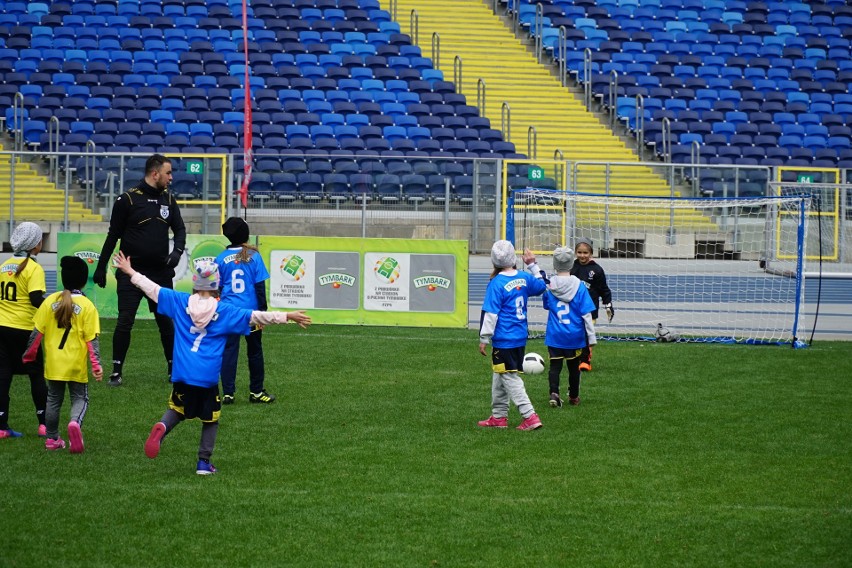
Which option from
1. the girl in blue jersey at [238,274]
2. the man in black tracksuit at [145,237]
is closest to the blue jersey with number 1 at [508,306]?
the girl in blue jersey at [238,274]

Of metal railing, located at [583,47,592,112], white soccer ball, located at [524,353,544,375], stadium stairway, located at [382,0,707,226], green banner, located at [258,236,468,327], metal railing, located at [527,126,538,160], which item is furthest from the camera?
metal railing, located at [583,47,592,112]

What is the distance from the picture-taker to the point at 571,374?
1030cm

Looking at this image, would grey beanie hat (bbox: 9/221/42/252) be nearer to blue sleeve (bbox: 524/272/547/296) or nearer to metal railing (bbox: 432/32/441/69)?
blue sleeve (bbox: 524/272/547/296)

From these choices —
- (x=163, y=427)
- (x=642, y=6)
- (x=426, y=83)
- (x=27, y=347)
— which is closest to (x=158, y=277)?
(x=27, y=347)

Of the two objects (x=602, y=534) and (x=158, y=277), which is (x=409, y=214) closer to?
(x=158, y=277)

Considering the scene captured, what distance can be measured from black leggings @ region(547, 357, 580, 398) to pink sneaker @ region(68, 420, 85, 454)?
4.37 metres

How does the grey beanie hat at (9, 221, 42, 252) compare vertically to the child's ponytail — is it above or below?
above

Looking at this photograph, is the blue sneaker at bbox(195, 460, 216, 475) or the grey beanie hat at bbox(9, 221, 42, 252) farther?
the grey beanie hat at bbox(9, 221, 42, 252)

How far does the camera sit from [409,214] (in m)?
18.7

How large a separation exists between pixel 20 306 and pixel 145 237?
251 centimetres

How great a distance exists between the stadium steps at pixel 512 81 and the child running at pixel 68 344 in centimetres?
1854

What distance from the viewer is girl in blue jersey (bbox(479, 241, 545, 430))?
900 centimetres

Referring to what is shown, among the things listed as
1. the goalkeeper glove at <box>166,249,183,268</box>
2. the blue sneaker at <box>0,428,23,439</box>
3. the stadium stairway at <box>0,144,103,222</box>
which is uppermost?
the stadium stairway at <box>0,144,103,222</box>

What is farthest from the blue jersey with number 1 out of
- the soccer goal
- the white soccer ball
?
the soccer goal
